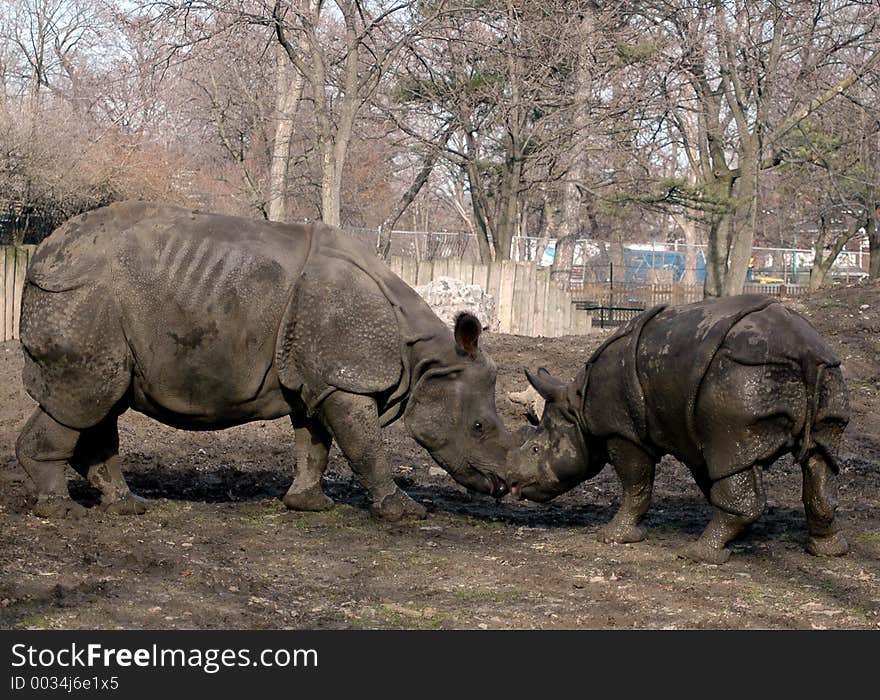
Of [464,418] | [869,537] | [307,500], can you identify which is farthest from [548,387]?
[869,537]

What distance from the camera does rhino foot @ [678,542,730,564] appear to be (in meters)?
6.75

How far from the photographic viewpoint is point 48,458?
7.57 m

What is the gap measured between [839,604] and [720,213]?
768 inches

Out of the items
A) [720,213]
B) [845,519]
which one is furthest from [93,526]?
[720,213]

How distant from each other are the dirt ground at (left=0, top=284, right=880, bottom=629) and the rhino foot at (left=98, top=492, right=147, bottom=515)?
13 centimetres

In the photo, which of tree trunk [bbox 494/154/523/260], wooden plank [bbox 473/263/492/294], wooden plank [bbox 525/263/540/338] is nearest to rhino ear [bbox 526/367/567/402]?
wooden plank [bbox 473/263/492/294]

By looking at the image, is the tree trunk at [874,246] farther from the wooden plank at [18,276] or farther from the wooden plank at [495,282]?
the wooden plank at [18,276]

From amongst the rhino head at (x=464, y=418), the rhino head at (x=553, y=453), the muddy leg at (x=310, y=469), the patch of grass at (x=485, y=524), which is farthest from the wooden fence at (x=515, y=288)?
the rhino head at (x=553, y=453)

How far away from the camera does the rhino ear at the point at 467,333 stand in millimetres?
7781

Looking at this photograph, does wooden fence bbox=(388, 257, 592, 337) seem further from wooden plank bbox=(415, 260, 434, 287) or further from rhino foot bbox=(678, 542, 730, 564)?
rhino foot bbox=(678, 542, 730, 564)

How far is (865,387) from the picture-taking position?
13.7 m

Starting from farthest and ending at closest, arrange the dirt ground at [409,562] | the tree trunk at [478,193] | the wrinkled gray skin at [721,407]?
the tree trunk at [478,193]
the wrinkled gray skin at [721,407]
the dirt ground at [409,562]

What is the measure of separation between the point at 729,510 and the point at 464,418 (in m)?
1.98

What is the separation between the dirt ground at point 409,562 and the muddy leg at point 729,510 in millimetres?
182
